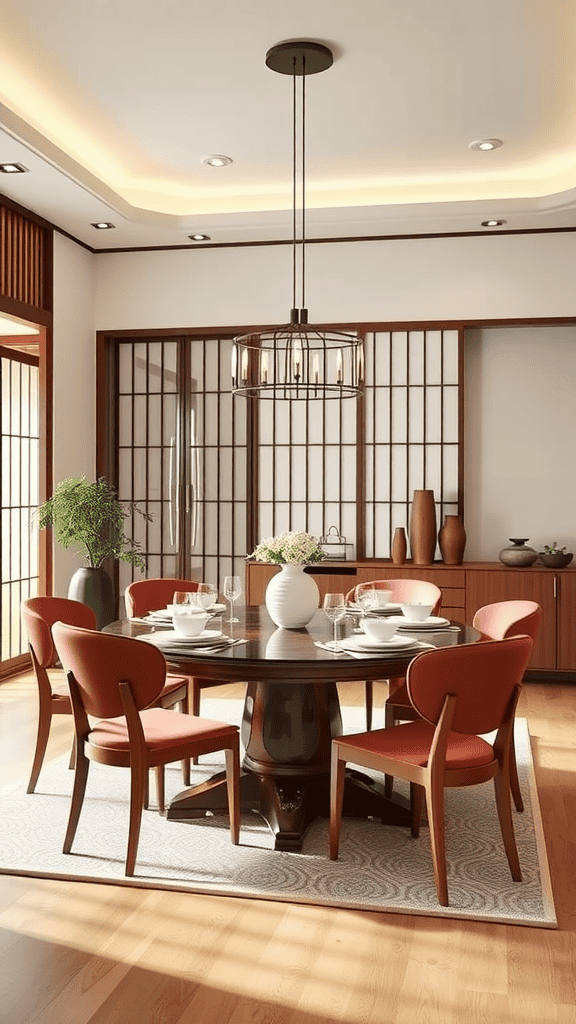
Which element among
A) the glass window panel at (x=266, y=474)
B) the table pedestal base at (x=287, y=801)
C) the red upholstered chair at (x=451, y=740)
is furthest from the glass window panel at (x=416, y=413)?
the red upholstered chair at (x=451, y=740)

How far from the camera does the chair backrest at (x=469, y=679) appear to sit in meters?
2.63

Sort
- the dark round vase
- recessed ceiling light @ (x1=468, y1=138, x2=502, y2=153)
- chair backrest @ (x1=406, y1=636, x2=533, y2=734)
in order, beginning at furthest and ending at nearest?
1. the dark round vase
2. recessed ceiling light @ (x1=468, y1=138, x2=502, y2=153)
3. chair backrest @ (x1=406, y1=636, x2=533, y2=734)

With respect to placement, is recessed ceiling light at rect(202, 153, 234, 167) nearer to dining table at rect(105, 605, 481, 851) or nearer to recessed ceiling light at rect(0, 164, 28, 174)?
recessed ceiling light at rect(0, 164, 28, 174)

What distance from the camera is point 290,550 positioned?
11.3 ft

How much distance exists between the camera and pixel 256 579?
614 cm

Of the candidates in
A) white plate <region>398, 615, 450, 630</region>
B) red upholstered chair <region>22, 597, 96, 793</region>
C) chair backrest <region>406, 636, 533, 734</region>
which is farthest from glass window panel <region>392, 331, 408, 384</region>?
chair backrest <region>406, 636, 533, 734</region>

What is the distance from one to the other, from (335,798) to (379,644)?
500mm

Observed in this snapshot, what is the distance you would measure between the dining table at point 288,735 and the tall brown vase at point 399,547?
2.34m

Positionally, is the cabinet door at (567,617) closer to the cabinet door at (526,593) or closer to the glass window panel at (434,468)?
the cabinet door at (526,593)

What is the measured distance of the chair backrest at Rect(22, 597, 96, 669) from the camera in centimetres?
354

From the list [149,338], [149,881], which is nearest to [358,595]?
[149,881]

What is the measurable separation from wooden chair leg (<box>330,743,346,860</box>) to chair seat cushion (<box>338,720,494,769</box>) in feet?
0.19

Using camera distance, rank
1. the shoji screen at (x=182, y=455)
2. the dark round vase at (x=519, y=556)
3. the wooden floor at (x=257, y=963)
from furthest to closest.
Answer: the shoji screen at (x=182, y=455), the dark round vase at (x=519, y=556), the wooden floor at (x=257, y=963)

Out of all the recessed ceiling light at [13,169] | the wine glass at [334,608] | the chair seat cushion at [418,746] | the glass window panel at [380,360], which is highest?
the recessed ceiling light at [13,169]
